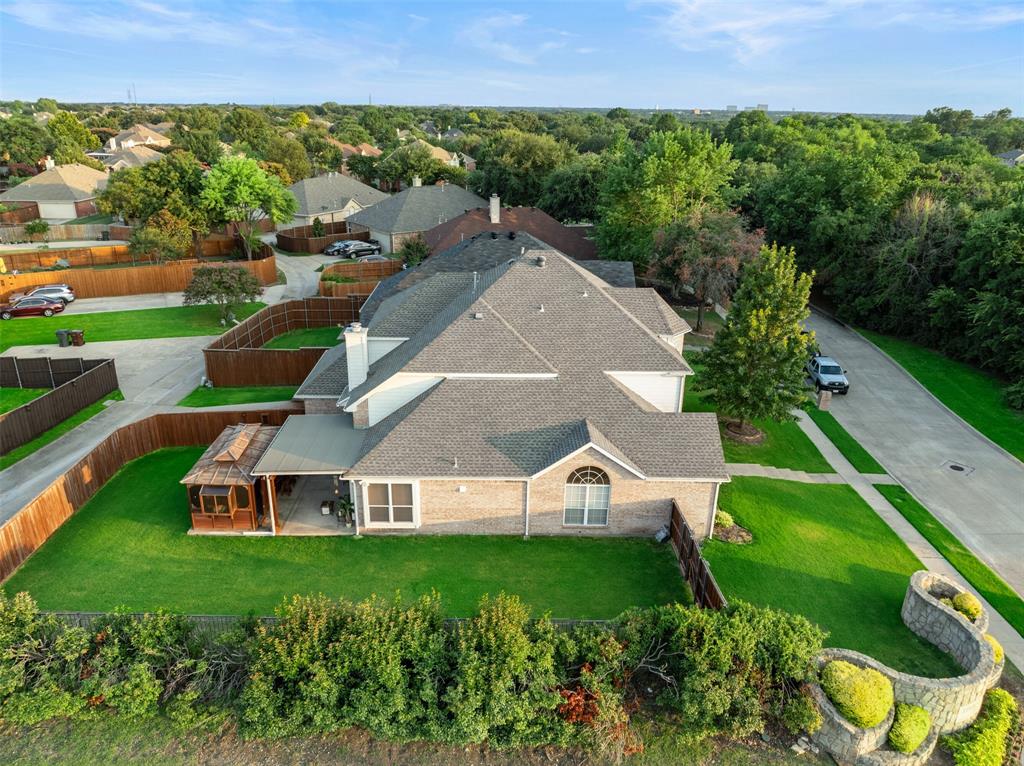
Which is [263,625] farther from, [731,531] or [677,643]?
[731,531]

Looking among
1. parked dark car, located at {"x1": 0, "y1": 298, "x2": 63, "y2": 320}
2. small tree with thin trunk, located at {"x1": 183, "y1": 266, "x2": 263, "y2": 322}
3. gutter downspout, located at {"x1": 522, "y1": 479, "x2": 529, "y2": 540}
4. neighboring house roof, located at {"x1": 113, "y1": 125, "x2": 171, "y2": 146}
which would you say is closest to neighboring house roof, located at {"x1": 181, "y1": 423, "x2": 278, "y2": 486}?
gutter downspout, located at {"x1": 522, "y1": 479, "x2": 529, "y2": 540}

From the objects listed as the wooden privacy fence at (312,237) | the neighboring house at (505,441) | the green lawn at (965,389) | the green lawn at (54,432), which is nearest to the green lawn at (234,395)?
the green lawn at (54,432)

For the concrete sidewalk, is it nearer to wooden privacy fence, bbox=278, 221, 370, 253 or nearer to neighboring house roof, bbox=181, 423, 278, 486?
neighboring house roof, bbox=181, 423, 278, 486

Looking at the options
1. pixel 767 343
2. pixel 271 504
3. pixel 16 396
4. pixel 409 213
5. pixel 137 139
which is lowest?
pixel 16 396

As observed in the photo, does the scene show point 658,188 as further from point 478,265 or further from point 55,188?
point 55,188

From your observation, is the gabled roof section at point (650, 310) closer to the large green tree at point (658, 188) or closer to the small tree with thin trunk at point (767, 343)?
the small tree with thin trunk at point (767, 343)

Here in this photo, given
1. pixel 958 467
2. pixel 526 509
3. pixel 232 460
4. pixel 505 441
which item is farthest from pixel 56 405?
pixel 958 467
